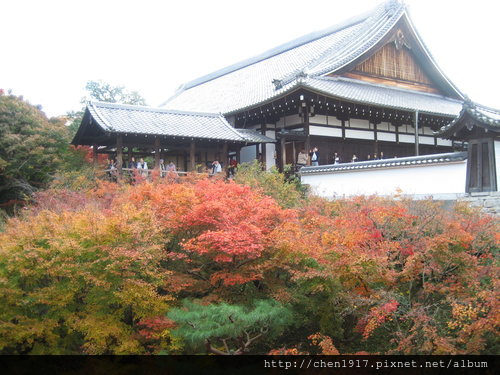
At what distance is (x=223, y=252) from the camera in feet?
23.7

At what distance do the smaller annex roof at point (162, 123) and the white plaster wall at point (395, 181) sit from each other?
12.1 ft

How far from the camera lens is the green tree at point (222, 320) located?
Result: 6.50 metres

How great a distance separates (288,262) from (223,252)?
116cm

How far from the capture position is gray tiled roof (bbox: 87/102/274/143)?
15758 millimetres

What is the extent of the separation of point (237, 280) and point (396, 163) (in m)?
8.06

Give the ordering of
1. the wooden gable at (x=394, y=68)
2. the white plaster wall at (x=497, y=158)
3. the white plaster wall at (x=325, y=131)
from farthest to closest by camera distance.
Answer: the wooden gable at (x=394, y=68), the white plaster wall at (x=325, y=131), the white plaster wall at (x=497, y=158)

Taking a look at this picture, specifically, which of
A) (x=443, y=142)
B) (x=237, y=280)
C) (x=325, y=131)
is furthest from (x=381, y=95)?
(x=237, y=280)

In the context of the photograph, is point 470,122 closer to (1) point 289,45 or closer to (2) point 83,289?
(2) point 83,289

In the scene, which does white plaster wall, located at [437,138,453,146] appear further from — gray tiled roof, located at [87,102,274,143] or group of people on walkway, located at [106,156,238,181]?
group of people on walkway, located at [106,156,238,181]

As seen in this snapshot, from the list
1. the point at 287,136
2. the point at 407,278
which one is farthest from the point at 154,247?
the point at 287,136

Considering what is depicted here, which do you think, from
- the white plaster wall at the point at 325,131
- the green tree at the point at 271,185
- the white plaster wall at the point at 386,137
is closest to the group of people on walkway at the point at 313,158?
the white plaster wall at the point at 325,131

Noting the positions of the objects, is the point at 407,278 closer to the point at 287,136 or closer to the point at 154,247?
the point at 154,247

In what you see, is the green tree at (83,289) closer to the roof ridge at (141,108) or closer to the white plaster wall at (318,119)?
→ the roof ridge at (141,108)

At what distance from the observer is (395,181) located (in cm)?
1354
